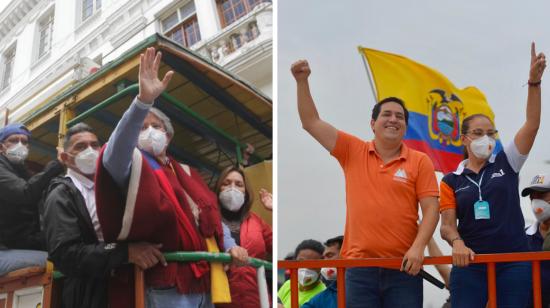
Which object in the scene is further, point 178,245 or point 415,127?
point 415,127

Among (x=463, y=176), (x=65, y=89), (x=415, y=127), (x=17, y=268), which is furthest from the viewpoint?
(x=415, y=127)

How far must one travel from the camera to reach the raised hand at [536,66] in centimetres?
211

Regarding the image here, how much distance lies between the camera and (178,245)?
2330 mm

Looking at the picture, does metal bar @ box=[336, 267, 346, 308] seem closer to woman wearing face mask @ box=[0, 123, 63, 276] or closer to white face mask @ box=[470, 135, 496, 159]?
white face mask @ box=[470, 135, 496, 159]

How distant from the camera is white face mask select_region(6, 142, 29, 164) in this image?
8.00ft

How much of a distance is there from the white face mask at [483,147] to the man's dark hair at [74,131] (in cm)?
150

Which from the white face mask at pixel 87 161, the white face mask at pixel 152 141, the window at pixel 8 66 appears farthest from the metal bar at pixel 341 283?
the window at pixel 8 66

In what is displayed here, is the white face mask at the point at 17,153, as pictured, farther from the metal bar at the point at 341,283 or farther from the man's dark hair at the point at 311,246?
the man's dark hair at the point at 311,246

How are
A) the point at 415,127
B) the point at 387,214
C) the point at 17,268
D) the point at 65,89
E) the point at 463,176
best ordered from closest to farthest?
the point at 387,214 → the point at 463,176 → the point at 17,268 → the point at 65,89 → the point at 415,127

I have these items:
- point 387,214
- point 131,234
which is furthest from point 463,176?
point 131,234

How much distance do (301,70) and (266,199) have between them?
68cm

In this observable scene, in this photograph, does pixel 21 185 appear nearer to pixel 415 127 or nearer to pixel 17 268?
pixel 17 268

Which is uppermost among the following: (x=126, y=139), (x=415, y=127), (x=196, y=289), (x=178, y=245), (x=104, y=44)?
(x=104, y=44)

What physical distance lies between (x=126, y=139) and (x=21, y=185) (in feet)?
1.66
